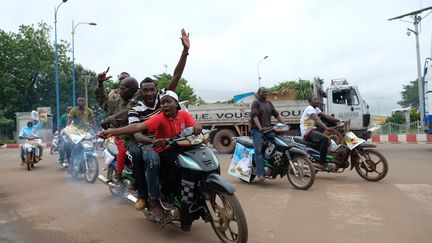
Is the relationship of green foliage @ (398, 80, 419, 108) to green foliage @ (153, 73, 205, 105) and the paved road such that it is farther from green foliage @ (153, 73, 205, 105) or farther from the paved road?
the paved road

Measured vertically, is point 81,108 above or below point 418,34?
below

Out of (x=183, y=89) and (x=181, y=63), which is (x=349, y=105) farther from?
(x=183, y=89)

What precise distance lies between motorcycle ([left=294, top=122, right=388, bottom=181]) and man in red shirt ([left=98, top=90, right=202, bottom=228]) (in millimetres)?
3974

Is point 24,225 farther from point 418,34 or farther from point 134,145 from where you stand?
point 418,34

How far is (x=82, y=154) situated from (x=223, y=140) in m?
7.32

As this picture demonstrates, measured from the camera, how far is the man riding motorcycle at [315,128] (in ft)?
24.6

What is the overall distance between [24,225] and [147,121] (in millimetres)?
2169

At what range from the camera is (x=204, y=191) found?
13.0ft

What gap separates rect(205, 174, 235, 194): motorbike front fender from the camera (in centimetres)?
373

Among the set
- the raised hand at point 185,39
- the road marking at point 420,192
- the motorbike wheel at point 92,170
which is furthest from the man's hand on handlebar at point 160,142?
the motorbike wheel at point 92,170

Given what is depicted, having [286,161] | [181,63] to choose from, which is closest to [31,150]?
[181,63]

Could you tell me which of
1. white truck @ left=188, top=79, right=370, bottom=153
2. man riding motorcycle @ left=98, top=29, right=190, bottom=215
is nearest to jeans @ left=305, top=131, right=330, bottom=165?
man riding motorcycle @ left=98, top=29, right=190, bottom=215

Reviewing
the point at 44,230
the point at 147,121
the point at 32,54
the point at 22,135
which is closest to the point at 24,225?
the point at 44,230

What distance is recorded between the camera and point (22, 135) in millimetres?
11023
